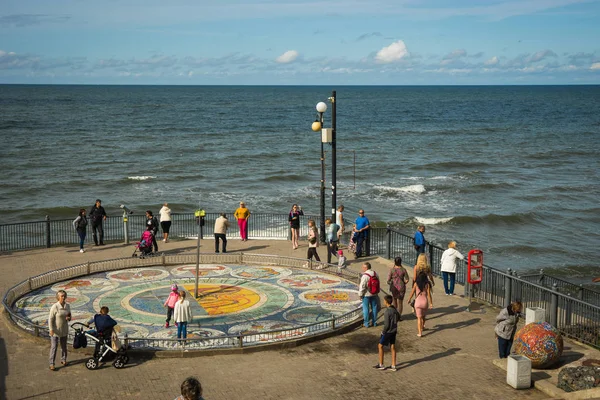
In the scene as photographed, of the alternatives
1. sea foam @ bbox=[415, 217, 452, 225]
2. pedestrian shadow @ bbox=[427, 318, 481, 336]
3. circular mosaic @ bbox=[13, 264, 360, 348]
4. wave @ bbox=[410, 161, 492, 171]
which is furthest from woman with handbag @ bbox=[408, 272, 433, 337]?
wave @ bbox=[410, 161, 492, 171]

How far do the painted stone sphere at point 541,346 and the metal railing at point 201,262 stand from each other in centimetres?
411

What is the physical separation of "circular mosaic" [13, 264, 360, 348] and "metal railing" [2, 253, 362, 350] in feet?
0.26

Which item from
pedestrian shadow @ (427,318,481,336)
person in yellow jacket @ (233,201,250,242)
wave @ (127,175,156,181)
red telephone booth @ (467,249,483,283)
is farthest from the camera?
wave @ (127,175,156,181)

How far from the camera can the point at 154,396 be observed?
519 inches

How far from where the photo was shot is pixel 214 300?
755 inches

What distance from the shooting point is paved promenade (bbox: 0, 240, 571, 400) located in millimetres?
13438

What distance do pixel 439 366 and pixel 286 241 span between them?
12.7 metres

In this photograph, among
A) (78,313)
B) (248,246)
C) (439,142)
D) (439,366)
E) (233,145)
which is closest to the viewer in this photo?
(439,366)

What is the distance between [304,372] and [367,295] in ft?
10.1

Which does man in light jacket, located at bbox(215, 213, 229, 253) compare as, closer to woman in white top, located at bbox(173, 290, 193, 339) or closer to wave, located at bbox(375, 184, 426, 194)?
woman in white top, located at bbox(173, 290, 193, 339)

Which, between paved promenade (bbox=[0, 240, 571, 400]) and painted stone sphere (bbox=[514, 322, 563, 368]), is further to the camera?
painted stone sphere (bbox=[514, 322, 563, 368])

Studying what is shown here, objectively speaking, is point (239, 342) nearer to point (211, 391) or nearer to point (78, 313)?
point (211, 391)

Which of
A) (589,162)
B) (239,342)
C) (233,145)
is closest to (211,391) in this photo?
(239,342)

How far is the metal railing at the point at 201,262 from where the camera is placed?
15.5 metres
